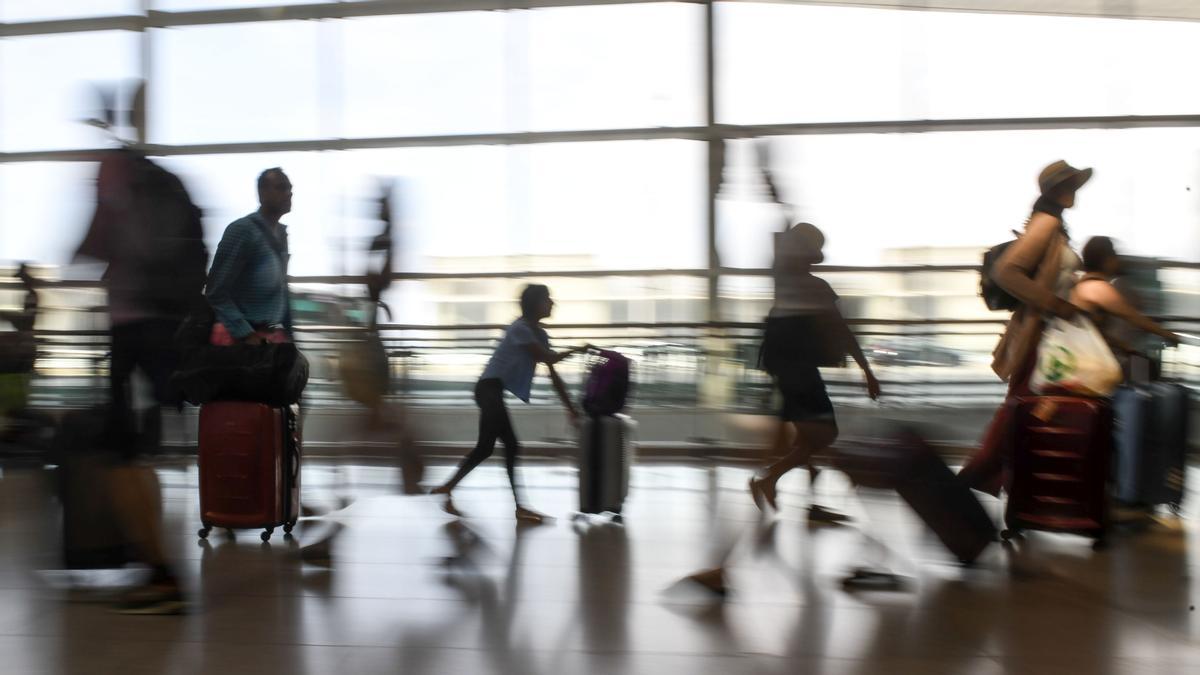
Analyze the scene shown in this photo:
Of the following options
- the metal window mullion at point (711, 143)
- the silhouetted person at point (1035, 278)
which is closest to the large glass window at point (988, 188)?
the metal window mullion at point (711, 143)

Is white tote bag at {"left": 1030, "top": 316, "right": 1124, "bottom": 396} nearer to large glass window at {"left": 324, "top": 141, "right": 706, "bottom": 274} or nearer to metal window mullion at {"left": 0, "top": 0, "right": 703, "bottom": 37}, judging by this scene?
large glass window at {"left": 324, "top": 141, "right": 706, "bottom": 274}

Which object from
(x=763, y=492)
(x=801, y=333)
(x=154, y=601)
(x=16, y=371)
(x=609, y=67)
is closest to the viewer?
(x=154, y=601)

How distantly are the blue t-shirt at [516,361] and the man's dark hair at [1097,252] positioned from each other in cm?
239

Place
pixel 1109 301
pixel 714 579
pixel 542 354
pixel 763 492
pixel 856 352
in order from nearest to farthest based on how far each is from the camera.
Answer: pixel 714 579
pixel 856 352
pixel 1109 301
pixel 542 354
pixel 763 492

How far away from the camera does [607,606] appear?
122 inches

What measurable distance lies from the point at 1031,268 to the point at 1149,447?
4.53 feet

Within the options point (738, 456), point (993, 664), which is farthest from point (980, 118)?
point (993, 664)

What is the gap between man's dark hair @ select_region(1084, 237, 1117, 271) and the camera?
4117 mm

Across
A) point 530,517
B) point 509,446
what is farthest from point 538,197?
point 530,517

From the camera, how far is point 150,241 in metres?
3.04

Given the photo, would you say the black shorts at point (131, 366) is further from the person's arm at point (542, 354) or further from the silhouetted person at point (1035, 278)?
the silhouetted person at point (1035, 278)

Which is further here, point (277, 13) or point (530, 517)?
point (277, 13)

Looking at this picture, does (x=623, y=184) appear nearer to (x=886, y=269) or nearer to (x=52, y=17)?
(x=886, y=269)

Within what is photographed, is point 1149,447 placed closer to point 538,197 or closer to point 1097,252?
point 1097,252
